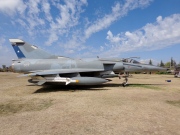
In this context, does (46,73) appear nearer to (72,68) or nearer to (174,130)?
(72,68)

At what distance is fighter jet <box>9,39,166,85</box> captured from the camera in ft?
37.1

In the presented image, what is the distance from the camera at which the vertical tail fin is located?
1330 centimetres

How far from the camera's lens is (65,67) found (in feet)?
40.8

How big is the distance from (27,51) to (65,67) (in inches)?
148

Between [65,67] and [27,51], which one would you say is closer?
[65,67]

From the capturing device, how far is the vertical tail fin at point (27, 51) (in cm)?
1330

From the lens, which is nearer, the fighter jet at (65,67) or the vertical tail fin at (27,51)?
the fighter jet at (65,67)

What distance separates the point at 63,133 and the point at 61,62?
29.2 ft

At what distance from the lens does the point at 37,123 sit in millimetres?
4770

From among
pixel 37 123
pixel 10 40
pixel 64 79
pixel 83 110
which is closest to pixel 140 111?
pixel 83 110

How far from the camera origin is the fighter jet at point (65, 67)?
11.3 m

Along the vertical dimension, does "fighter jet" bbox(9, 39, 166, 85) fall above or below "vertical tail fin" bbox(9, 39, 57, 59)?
below

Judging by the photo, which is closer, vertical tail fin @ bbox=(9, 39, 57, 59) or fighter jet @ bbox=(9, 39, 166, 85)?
fighter jet @ bbox=(9, 39, 166, 85)

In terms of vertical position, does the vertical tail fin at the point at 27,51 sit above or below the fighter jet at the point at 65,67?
above
